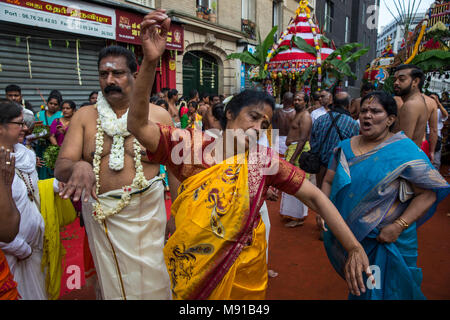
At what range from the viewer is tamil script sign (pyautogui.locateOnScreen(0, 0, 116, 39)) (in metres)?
6.45

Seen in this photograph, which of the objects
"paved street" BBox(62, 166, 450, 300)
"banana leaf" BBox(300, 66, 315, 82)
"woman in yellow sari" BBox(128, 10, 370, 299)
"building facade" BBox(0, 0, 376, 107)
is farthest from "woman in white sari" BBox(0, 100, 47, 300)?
"banana leaf" BBox(300, 66, 315, 82)

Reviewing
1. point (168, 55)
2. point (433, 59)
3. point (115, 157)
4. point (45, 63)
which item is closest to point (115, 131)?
point (115, 157)

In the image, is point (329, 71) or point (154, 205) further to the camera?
point (329, 71)

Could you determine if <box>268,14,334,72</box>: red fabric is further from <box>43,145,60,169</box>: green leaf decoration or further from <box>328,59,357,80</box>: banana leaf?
<box>43,145,60,169</box>: green leaf decoration

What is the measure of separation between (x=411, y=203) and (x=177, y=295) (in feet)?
5.27

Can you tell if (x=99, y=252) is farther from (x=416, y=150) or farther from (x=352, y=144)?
(x=416, y=150)

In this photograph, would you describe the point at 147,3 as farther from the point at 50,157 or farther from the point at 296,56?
the point at 50,157

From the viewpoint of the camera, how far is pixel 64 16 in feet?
24.2

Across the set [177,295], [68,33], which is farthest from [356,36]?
[177,295]

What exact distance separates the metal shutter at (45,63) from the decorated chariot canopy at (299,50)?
16.8 ft

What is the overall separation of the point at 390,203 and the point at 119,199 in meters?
1.83

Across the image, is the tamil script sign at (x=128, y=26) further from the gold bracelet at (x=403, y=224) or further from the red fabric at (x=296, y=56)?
the gold bracelet at (x=403, y=224)

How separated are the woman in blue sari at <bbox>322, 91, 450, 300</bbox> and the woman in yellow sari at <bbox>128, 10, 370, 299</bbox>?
741 mm

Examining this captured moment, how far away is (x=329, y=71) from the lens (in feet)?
31.9
